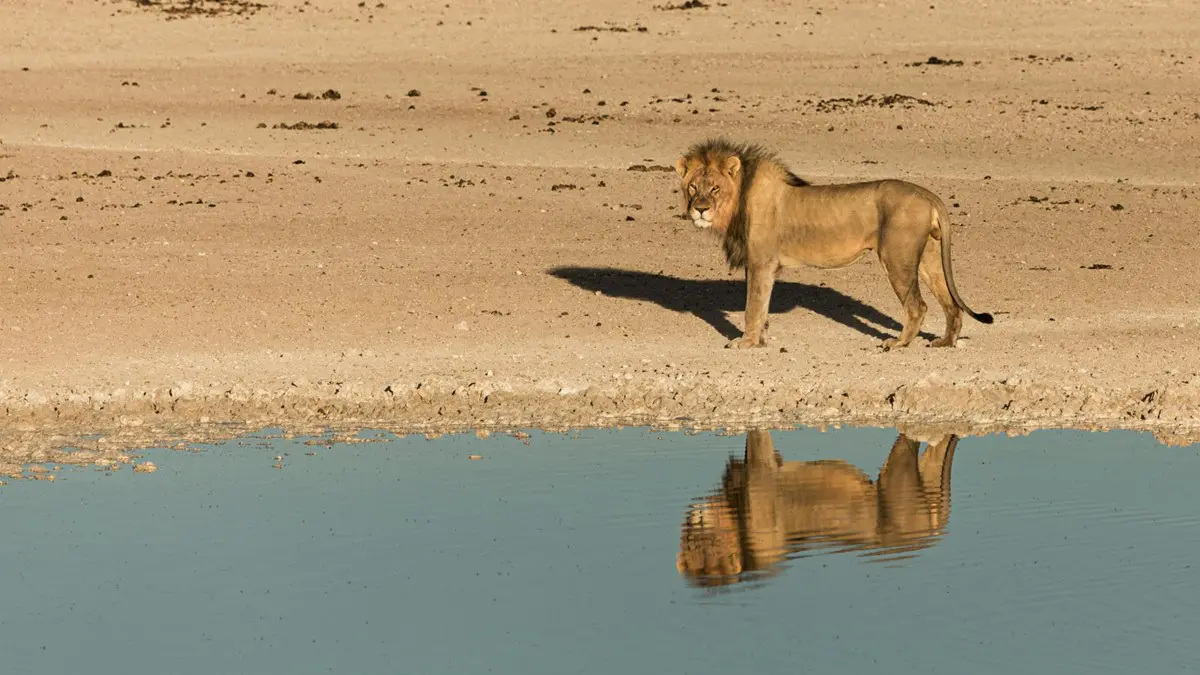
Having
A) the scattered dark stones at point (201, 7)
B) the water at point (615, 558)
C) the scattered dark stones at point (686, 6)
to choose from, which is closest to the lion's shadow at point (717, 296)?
the water at point (615, 558)

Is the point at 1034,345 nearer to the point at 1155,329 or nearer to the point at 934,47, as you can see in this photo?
the point at 1155,329

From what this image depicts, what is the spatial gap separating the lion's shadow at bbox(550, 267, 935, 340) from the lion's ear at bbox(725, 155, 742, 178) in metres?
1.48

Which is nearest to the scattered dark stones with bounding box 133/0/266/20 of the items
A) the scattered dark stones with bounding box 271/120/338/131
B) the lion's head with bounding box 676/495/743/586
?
the scattered dark stones with bounding box 271/120/338/131

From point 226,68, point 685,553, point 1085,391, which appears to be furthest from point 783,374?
point 226,68

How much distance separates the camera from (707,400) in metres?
13.9

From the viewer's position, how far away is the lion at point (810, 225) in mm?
15492

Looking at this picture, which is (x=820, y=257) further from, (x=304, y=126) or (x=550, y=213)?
(x=304, y=126)

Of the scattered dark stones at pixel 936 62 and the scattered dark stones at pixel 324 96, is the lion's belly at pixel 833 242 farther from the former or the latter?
the scattered dark stones at pixel 936 62

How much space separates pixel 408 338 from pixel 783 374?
3.45 metres

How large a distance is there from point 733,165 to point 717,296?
2.93 metres

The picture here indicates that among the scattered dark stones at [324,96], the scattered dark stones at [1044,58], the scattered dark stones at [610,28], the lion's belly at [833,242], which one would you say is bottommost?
the scattered dark stones at [324,96]

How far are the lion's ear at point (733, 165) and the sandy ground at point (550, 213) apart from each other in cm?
139

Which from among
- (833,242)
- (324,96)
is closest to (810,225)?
(833,242)

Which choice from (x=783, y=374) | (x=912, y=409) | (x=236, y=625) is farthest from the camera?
(x=783, y=374)
